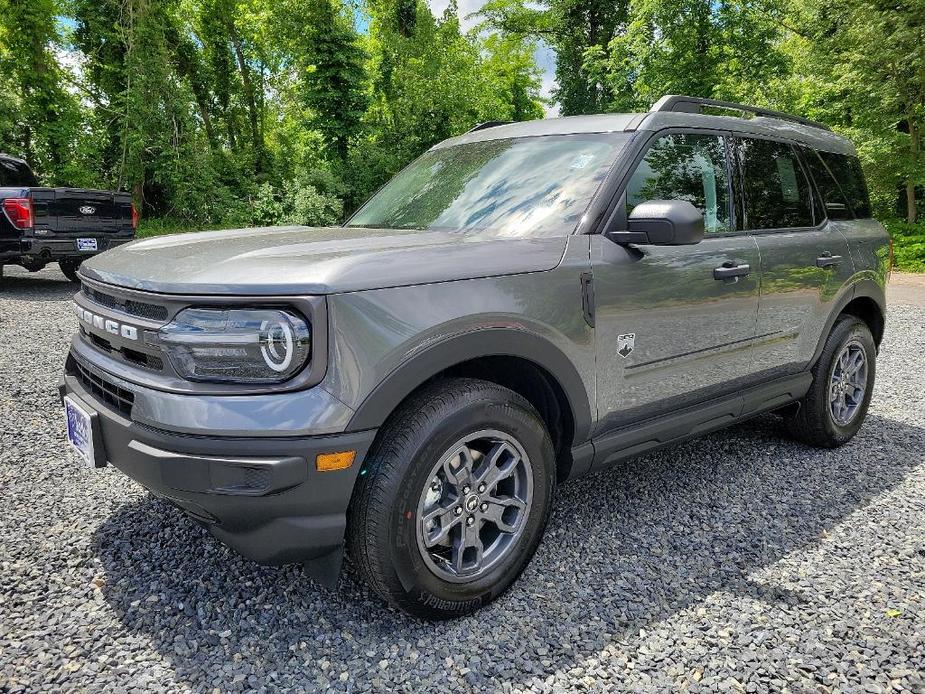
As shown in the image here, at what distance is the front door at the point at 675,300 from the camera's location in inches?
103

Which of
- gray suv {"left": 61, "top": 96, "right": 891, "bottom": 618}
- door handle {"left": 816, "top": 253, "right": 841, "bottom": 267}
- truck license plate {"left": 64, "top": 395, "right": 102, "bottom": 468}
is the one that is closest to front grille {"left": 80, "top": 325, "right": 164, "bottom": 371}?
gray suv {"left": 61, "top": 96, "right": 891, "bottom": 618}

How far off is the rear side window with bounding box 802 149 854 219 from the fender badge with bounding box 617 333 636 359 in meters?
2.03

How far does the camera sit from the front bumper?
1.85 meters

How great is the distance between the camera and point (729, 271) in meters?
3.04

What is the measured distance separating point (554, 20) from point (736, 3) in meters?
16.9

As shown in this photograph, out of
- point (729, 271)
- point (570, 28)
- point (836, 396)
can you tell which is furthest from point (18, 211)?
point (570, 28)

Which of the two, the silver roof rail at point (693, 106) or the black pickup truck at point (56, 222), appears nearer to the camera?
the silver roof rail at point (693, 106)

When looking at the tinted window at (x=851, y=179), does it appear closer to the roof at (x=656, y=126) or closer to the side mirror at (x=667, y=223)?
the roof at (x=656, y=126)

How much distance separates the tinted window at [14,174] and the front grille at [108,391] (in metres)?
8.38

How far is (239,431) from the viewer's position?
1850 mm

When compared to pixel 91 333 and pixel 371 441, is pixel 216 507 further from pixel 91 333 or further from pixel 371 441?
pixel 91 333

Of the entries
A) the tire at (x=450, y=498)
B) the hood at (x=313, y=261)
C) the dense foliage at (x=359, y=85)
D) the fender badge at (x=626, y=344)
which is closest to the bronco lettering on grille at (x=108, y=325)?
the hood at (x=313, y=261)

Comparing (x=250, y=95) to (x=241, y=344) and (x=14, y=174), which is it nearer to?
(x=14, y=174)

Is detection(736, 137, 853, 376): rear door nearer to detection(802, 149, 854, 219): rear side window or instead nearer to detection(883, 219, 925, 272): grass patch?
detection(802, 149, 854, 219): rear side window
